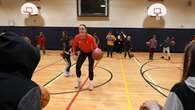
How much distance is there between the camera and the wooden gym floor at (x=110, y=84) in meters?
6.85

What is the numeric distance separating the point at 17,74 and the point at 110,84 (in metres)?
7.40

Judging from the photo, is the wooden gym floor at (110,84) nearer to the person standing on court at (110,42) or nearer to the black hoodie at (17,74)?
the person standing on court at (110,42)

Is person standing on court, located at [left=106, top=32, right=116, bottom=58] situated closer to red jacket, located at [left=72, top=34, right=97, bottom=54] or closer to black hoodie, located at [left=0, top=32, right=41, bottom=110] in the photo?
red jacket, located at [left=72, top=34, right=97, bottom=54]

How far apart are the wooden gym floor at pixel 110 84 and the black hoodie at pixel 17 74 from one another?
4966 mm

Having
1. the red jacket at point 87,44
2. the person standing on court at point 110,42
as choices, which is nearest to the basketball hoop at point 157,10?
the person standing on court at point 110,42

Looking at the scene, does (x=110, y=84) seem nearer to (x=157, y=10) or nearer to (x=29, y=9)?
(x=157, y=10)

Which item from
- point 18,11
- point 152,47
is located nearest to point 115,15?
point 152,47

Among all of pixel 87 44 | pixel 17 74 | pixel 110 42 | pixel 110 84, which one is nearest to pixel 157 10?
pixel 110 42

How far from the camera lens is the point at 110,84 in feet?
29.2

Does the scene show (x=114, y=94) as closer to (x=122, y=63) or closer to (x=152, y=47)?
(x=122, y=63)

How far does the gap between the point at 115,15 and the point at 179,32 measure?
435cm

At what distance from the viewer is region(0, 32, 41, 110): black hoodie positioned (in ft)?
4.98

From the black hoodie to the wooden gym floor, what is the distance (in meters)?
4.97

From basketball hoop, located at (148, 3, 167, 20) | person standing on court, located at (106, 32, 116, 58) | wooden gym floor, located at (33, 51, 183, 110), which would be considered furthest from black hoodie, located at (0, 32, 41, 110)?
basketball hoop, located at (148, 3, 167, 20)
